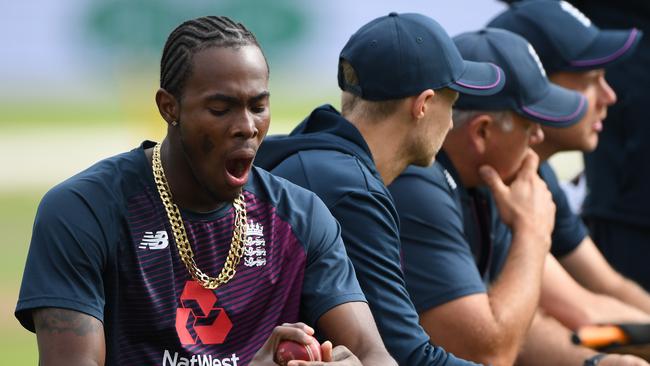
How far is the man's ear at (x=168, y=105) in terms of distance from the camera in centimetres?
296

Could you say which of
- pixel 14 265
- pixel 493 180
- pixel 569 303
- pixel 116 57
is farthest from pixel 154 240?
pixel 116 57

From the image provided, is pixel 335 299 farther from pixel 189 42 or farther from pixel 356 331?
pixel 189 42

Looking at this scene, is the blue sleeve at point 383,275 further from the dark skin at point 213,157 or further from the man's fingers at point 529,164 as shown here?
the man's fingers at point 529,164

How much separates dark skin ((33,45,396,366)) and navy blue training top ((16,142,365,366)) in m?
0.05

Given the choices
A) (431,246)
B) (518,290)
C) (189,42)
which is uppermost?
(189,42)

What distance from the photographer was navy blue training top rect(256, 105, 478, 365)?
3.41 metres

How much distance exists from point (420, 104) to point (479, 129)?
71cm

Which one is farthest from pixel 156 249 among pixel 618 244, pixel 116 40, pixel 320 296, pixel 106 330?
pixel 116 40

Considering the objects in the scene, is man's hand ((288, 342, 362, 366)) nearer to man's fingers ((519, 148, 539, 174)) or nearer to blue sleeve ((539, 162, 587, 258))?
man's fingers ((519, 148, 539, 174))

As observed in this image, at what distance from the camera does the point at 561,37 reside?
17.5 feet

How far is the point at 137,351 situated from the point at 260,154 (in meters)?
1.03

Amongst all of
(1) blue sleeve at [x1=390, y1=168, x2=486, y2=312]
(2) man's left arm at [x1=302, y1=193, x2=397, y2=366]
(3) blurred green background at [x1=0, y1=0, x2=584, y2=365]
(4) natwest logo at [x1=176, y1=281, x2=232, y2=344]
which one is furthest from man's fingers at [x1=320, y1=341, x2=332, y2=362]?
(3) blurred green background at [x1=0, y1=0, x2=584, y2=365]

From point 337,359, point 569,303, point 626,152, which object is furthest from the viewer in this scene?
point 626,152

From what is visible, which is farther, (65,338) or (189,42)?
(189,42)
